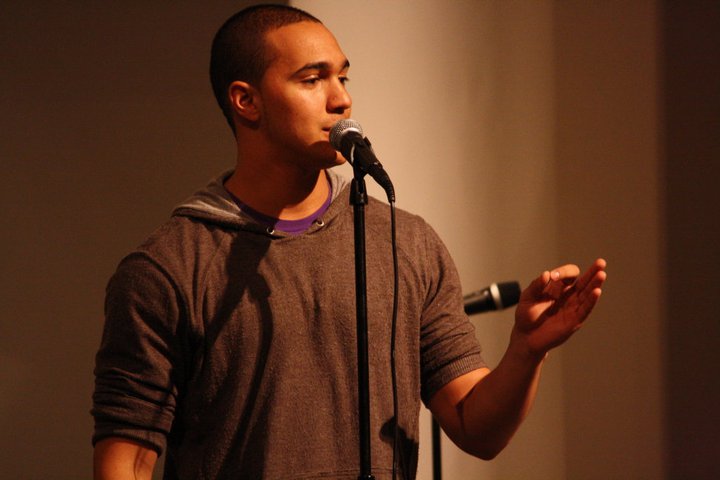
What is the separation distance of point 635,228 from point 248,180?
1373 millimetres

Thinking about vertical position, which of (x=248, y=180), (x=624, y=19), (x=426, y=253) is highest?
(x=624, y=19)

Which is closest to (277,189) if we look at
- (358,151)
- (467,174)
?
(358,151)

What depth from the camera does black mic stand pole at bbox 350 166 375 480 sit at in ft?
4.09

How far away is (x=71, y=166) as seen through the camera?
102 inches

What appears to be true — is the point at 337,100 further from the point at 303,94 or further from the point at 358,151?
the point at 358,151

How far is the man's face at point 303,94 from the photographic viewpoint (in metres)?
1.56

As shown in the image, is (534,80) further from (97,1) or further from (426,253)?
(97,1)

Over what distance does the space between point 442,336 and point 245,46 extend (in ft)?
2.34

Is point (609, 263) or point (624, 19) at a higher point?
point (624, 19)

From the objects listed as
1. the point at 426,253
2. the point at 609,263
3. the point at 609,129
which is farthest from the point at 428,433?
the point at 609,129

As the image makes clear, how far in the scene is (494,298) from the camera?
175cm

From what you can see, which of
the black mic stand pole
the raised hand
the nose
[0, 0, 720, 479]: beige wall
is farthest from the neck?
[0, 0, 720, 479]: beige wall

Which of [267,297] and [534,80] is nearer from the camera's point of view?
[267,297]

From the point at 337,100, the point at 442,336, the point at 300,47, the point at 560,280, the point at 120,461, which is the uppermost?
the point at 300,47
